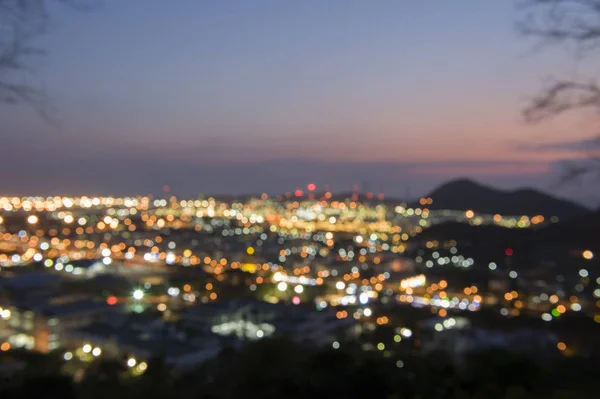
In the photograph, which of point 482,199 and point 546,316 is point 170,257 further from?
point 482,199

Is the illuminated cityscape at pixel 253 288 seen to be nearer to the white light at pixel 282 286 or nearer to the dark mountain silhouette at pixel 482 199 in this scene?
the white light at pixel 282 286

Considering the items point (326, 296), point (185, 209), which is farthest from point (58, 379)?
point (185, 209)

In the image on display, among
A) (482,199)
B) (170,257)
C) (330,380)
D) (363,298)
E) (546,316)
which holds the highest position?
(482,199)

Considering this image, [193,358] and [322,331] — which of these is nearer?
[193,358]

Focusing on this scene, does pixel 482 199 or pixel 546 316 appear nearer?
pixel 546 316

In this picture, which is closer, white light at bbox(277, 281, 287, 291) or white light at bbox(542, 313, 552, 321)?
white light at bbox(542, 313, 552, 321)

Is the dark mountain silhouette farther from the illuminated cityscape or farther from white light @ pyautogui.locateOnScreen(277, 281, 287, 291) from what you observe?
white light @ pyautogui.locateOnScreen(277, 281, 287, 291)

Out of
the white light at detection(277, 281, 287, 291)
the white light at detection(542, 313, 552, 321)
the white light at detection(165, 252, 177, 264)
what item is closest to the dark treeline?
the white light at detection(542, 313, 552, 321)

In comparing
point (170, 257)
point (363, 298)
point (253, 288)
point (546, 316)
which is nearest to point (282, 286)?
point (253, 288)

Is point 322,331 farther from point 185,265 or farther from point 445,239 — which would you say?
point 445,239

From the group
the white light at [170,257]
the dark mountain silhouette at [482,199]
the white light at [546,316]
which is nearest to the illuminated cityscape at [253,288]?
the white light at [546,316]

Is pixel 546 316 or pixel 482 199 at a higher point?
pixel 482 199
